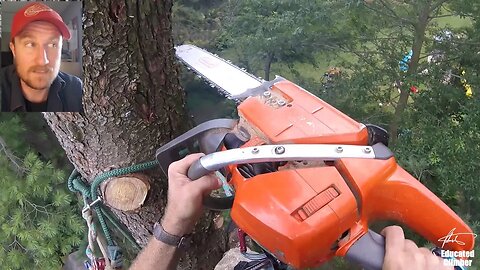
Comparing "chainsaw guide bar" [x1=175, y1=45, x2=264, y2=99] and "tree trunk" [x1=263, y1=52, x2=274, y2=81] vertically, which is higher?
"chainsaw guide bar" [x1=175, y1=45, x2=264, y2=99]

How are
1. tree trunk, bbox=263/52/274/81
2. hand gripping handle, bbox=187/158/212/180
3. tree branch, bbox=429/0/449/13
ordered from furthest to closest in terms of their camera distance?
tree trunk, bbox=263/52/274/81, tree branch, bbox=429/0/449/13, hand gripping handle, bbox=187/158/212/180

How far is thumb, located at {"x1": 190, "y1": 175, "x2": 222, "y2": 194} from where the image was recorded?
89cm

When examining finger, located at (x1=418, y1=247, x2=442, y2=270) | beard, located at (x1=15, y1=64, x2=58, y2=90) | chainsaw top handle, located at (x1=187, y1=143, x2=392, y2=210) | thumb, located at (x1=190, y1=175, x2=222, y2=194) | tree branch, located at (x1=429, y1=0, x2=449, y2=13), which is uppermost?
chainsaw top handle, located at (x1=187, y1=143, x2=392, y2=210)

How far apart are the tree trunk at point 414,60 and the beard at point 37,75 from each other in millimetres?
2471

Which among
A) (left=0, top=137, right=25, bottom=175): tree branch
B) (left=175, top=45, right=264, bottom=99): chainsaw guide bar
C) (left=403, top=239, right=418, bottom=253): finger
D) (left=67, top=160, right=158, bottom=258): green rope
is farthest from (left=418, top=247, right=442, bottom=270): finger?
(left=0, top=137, right=25, bottom=175): tree branch

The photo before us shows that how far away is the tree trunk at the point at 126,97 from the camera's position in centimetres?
104

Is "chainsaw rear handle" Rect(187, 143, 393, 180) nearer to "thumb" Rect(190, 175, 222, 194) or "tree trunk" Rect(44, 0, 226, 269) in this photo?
"thumb" Rect(190, 175, 222, 194)

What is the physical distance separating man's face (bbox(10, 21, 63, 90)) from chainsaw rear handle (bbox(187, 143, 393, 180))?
1.45 feet

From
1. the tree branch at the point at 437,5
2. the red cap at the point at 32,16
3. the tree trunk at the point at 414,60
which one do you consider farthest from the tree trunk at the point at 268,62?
the red cap at the point at 32,16

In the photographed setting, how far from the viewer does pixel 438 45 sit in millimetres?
3197

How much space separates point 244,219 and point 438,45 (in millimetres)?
2859

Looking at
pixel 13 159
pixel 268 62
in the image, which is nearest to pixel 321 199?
pixel 13 159

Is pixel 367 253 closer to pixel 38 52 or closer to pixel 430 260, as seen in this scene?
pixel 430 260

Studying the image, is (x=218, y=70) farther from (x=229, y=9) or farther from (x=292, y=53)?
(x=229, y=9)
